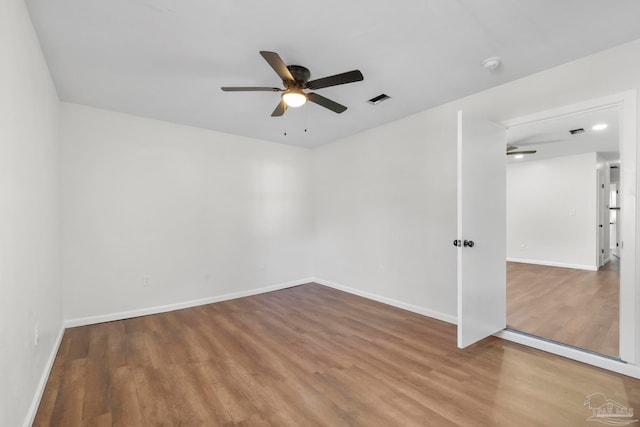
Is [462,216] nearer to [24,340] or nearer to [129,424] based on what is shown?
[129,424]

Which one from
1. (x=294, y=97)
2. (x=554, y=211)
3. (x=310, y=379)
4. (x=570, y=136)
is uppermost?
(x=570, y=136)

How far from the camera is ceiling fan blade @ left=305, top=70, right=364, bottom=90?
2.00 metres

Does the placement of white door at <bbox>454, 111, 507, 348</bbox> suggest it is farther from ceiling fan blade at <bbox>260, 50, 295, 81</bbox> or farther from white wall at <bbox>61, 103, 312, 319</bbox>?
white wall at <bbox>61, 103, 312, 319</bbox>

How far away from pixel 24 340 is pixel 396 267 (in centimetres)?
362

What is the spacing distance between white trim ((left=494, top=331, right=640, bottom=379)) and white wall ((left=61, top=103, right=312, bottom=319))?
340cm

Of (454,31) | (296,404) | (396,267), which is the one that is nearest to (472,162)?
(454,31)

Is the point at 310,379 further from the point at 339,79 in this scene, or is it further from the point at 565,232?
the point at 565,232

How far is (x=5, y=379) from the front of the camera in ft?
4.40

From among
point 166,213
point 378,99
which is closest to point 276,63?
point 378,99

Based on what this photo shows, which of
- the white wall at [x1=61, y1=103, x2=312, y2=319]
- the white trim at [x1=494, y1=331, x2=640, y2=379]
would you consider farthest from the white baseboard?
the white wall at [x1=61, y1=103, x2=312, y2=319]

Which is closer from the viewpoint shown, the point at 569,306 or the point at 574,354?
the point at 574,354

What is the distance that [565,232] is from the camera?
6.00 m

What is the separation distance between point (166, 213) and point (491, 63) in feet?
13.5

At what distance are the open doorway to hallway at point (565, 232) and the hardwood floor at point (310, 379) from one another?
831 mm
